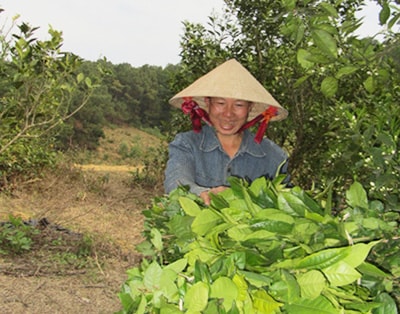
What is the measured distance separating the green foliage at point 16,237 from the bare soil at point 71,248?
8cm

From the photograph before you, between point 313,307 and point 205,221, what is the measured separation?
0.31 metres

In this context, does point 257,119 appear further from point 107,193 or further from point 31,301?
point 107,193

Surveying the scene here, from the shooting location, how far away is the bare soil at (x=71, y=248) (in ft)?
13.8

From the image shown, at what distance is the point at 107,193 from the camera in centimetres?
A: 923

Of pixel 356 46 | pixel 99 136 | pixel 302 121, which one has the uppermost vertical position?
pixel 356 46

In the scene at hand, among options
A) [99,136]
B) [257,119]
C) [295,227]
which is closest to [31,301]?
[257,119]

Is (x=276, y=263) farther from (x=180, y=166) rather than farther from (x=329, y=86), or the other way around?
(x=180, y=166)

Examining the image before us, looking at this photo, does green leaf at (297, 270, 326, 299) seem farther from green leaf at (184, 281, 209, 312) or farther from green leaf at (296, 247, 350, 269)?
green leaf at (184, 281, 209, 312)

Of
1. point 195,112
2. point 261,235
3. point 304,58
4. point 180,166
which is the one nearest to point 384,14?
point 304,58

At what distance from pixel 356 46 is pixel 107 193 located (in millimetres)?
7827

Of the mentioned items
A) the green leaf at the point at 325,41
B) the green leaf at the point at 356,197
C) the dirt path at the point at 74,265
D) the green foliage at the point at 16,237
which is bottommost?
the dirt path at the point at 74,265

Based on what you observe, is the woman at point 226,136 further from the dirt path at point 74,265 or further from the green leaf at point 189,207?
the dirt path at point 74,265

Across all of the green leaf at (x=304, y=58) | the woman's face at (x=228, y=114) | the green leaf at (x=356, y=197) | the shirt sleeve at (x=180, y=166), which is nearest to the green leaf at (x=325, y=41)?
the green leaf at (x=304, y=58)

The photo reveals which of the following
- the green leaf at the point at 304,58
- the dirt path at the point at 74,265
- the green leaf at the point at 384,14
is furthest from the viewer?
the dirt path at the point at 74,265
